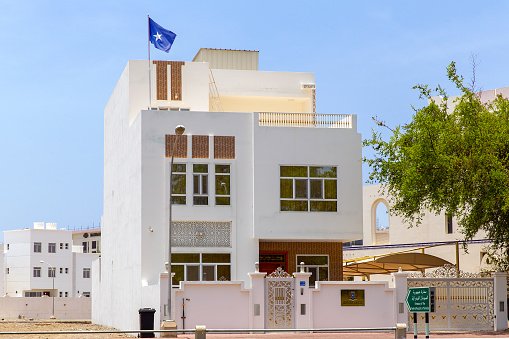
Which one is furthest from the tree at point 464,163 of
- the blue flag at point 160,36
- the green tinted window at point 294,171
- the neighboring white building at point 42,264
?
the neighboring white building at point 42,264

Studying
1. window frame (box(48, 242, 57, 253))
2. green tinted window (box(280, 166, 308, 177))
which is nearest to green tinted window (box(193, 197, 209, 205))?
green tinted window (box(280, 166, 308, 177))

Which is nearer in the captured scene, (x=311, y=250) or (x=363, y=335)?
(x=363, y=335)

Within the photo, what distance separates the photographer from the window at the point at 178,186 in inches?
1547

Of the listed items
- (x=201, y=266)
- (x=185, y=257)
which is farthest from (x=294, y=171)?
(x=185, y=257)

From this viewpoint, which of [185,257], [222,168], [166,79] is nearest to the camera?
[185,257]

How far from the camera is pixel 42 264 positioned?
11269 centimetres

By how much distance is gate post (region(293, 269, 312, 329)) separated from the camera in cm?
3322

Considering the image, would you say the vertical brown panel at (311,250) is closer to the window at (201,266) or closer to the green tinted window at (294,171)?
the window at (201,266)

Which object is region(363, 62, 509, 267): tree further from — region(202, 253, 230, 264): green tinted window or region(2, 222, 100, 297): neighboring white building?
region(2, 222, 100, 297): neighboring white building

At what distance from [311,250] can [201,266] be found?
5.87m

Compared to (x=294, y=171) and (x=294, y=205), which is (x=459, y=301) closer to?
(x=294, y=205)

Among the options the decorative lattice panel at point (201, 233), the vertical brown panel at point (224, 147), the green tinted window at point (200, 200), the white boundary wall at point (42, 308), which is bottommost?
the white boundary wall at point (42, 308)

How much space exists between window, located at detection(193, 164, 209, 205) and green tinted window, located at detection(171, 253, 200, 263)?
8.28 ft

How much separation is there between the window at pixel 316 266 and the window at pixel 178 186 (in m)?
6.72
